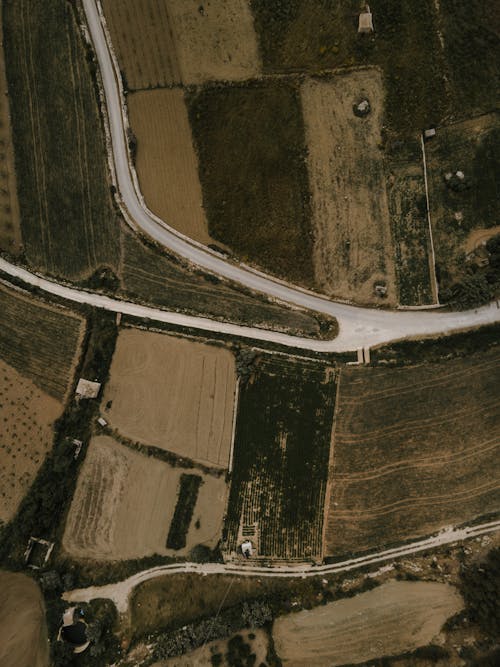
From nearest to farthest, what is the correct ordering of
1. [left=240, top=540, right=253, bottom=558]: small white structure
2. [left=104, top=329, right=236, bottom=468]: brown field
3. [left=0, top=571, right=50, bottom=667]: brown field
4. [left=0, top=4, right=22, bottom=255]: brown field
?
1. [left=0, top=571, right=50, bottom=667]: brown field
2. [left=240, top=540, right=253, bottom=558]: small white structure
3. [left=104, top=329, right=236, bottom=468]: brown field
4. [left=0, top=4, right=22, bottom=255]: brown field

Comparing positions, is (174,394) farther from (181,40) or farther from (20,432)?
(181,40)

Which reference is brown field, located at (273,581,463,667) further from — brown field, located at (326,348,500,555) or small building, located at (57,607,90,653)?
small building, located at (57,607,90,653)

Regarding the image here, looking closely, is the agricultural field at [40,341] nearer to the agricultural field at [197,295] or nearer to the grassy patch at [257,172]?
the agricultural field at [197,295]

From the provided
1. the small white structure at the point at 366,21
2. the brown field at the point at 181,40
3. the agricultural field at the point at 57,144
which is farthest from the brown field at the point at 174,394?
the small white structure at the point at 366,21

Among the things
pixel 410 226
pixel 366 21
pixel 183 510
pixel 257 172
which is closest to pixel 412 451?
pixel 410 226

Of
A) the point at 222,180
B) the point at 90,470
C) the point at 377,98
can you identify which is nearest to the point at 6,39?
the point at 222,180

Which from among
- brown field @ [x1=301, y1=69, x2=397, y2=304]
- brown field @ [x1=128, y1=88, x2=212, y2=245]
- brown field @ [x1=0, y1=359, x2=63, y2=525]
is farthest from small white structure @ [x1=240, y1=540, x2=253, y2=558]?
brown field @ [x1=128, y1=88, x2=212, y2=245]

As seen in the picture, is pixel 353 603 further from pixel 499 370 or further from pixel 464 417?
pixel 499 370
